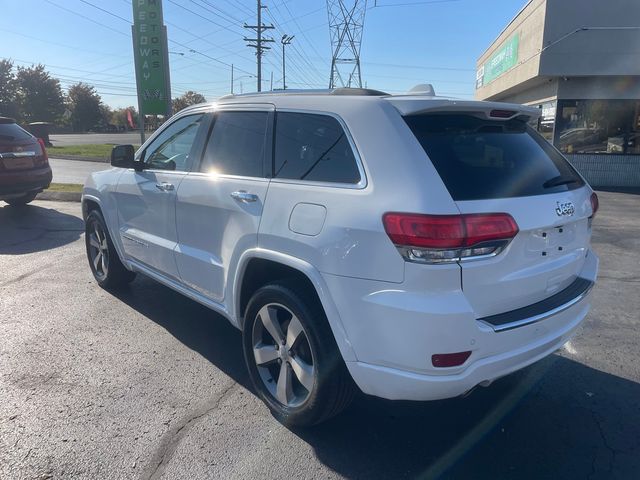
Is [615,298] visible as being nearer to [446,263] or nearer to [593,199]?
[593,199]

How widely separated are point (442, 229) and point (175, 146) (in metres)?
2.72

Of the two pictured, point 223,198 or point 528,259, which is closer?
point 528,259

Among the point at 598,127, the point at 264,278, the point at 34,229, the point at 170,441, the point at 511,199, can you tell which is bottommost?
the point at 170,441

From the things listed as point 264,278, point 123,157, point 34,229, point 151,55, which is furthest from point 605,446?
point 151,55

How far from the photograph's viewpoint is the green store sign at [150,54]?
1280cm

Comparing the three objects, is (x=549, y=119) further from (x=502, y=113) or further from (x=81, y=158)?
(x=81, y=158)

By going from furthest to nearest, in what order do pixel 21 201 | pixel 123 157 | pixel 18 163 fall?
pixel 21 201
pixel 18 163
pixel 123 157

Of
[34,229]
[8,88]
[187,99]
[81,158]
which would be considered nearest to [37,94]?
[8,88]

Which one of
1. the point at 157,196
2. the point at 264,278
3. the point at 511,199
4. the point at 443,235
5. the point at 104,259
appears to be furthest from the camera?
the point at 104,259

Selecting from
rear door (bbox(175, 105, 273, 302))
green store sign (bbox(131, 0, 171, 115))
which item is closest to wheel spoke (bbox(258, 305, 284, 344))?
rear door (bbox(175, 105, 273, 302))

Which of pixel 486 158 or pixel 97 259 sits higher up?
pixel 486 158

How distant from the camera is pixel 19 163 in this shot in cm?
924

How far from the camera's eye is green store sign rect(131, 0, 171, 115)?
42.0 ft

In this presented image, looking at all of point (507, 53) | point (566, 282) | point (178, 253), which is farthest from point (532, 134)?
point (507, 53)
